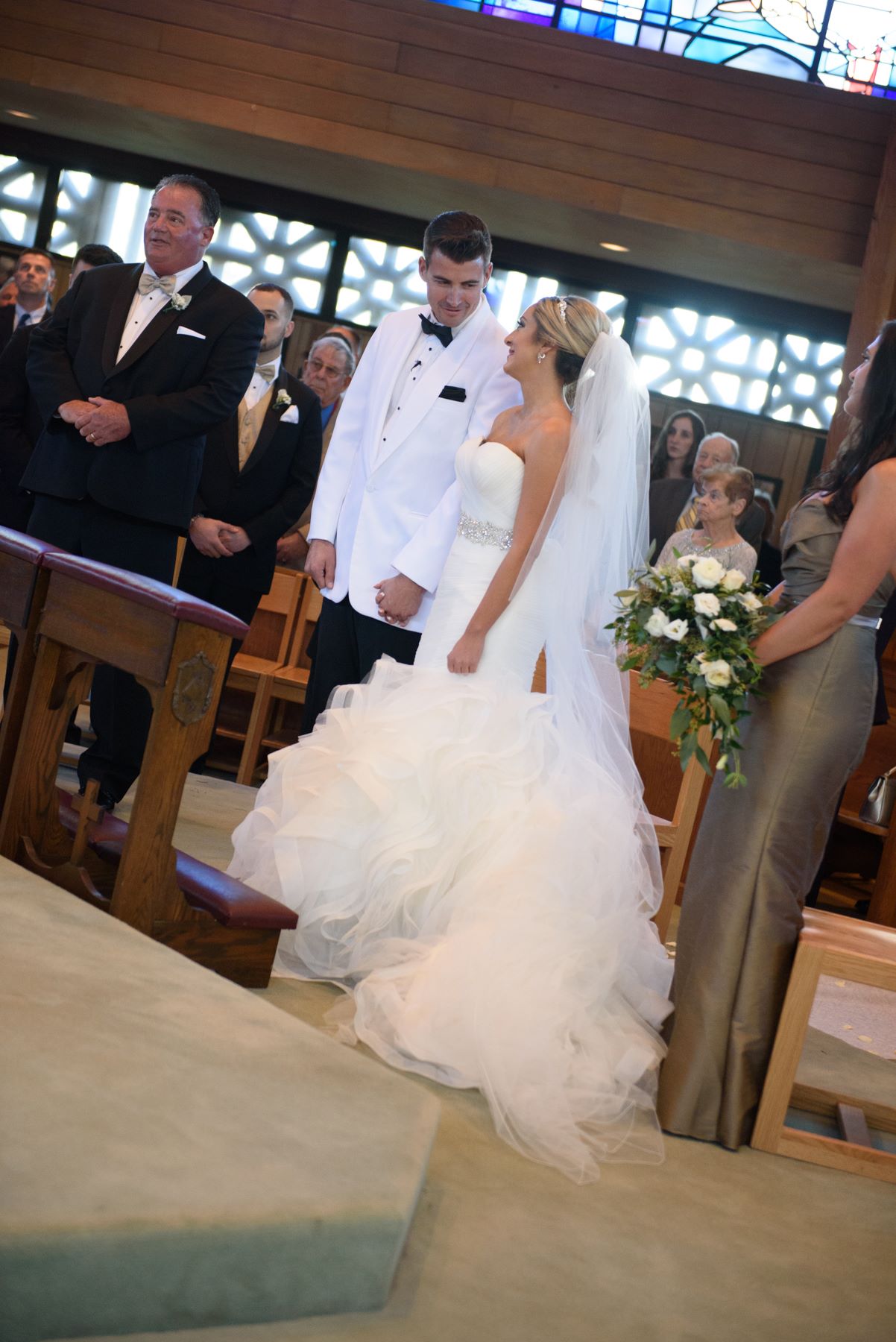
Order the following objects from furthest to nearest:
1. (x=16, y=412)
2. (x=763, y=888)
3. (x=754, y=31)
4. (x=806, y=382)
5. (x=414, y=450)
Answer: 1. (x=806, y=382)
2. (x=754, y=31)
3. (x=16, y=412)
4. (x=414, y=450)
5. (x=763, y=888)

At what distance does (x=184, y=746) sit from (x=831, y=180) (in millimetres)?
5878

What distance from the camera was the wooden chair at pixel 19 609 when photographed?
303 centimetres

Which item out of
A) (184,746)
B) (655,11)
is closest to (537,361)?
(184,746)

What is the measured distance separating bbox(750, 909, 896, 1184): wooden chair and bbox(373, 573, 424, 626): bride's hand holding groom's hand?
1.42 meters

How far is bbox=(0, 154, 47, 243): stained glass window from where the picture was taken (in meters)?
8.98

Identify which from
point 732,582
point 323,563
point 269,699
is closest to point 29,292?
point 269,699

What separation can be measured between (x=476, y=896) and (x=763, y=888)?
0.68 meters

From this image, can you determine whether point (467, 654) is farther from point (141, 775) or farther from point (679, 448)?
point (679, 448)

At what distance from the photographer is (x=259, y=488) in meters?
4.73

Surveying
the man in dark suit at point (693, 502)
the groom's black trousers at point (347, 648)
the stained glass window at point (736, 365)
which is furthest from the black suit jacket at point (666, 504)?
the stained glass window at point (736, 365)

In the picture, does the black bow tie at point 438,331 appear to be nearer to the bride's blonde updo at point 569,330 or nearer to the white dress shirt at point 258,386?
the bride's blonde updo at point 569,330

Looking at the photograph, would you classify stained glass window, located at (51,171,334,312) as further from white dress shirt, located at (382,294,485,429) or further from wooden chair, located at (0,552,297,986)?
wooden chair, located at (0,552,297,986)

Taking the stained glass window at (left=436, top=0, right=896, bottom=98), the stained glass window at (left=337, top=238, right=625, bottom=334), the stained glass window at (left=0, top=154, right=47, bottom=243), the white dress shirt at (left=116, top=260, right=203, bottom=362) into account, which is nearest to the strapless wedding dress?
the white dress shirt at (left=116, top=260, right=203, bottom=362)

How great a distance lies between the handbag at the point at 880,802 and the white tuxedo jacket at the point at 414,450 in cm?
282
